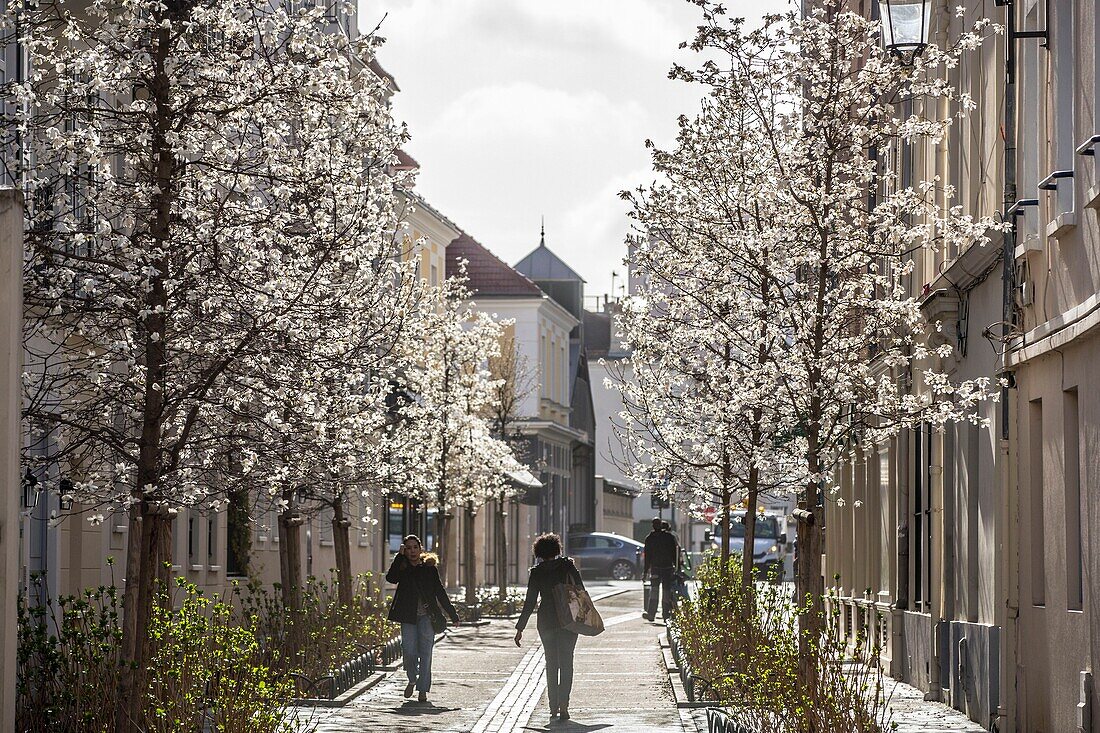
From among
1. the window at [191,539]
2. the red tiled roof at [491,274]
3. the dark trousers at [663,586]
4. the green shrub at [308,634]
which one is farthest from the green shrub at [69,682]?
the red tiled roof at [491,274]

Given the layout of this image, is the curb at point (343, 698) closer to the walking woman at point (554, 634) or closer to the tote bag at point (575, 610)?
the walking woman at point (554, 634)

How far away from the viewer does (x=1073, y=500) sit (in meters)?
14.9

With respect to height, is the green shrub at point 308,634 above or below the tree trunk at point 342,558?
below

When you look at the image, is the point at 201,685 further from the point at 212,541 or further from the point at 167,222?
the point at 212,541

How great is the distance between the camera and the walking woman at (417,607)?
19.6 meters

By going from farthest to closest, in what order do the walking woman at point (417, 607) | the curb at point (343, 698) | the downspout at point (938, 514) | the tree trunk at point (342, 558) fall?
the tree trunk at point (342, 558) < the downspout at point (938, 514) < the walking woman at point (417, 607) < the curb at point (343, 698)

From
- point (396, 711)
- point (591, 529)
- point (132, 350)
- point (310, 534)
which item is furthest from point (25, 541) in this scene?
point (591, 529)

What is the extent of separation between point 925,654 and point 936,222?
6.10 m

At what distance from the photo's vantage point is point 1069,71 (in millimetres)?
14820

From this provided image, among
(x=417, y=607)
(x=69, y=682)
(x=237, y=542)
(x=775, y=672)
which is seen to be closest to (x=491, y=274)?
(x=237, y=542)

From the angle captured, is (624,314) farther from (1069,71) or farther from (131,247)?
(131,247)

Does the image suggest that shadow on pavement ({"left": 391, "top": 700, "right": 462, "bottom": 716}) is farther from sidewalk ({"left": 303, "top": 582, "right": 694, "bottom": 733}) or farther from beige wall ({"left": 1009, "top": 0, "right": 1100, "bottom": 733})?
beige wall ({"left": 1009, "top": 0, "right": 1100, "bottom": 733})

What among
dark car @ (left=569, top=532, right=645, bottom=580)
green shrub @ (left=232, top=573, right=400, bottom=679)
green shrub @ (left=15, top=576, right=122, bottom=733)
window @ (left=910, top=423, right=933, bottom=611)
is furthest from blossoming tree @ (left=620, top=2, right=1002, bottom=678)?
dark car @ (left=569, top=532, right=645, bottom=580)

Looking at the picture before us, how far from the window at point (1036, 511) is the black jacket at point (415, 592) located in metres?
6.36
